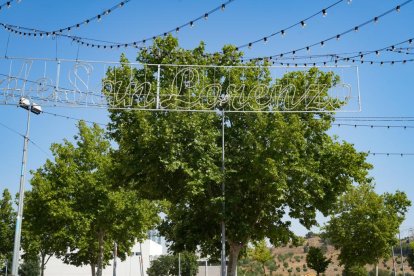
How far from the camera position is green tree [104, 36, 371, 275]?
20797mm

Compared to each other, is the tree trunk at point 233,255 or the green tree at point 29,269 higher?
the tree trunk at point 233,255

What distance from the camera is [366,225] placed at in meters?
36.4

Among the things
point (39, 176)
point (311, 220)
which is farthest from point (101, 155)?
point (311, 220)

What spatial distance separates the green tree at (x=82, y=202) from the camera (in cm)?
3088

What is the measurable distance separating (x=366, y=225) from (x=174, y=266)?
40.4 metres

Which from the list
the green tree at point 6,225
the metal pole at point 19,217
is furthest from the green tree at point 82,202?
the green tree at point 6,225

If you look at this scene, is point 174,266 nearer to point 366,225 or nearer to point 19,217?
point 366,225

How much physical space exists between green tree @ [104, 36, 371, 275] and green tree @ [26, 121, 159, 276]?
8.23 metres

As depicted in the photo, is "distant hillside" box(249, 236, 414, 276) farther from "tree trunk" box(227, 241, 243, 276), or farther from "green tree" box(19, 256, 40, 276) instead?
"tree trunk" box(227, 241, 243, 276)

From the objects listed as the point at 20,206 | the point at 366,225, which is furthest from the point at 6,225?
the point at 366,225

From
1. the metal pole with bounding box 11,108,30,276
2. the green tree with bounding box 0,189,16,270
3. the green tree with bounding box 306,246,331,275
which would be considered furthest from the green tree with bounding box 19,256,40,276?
the metal pole with bounding box 11,108,30,276

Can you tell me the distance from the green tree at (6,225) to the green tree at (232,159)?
26332 millimetres

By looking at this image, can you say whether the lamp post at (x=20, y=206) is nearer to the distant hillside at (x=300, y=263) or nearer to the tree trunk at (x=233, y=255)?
the tree trunk at (x=233, y=255)

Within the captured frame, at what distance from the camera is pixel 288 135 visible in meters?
20.5
